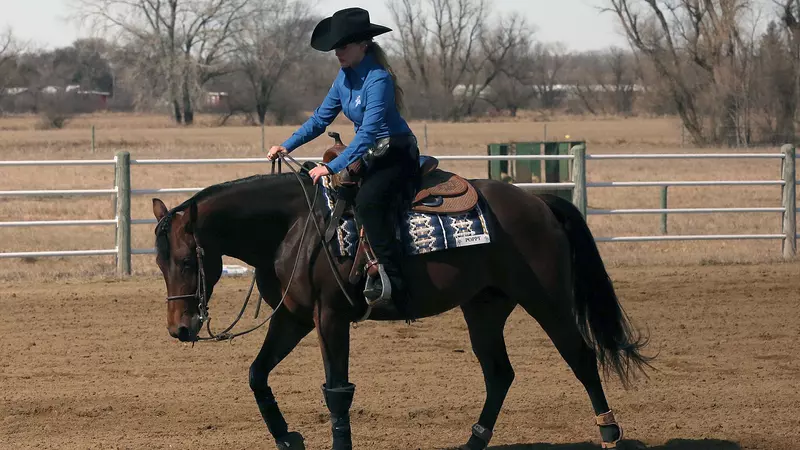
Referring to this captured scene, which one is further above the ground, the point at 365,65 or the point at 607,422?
the point at 365,65

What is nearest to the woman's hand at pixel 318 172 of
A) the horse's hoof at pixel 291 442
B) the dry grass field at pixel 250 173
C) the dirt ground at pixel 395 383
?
the horse's hoof at pixel 291 442

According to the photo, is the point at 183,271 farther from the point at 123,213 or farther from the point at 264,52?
the point at 264,52

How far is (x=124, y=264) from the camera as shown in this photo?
36.7 feet

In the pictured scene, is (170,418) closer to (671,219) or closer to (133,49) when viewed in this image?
(671,219)

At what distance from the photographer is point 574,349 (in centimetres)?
Result: 529

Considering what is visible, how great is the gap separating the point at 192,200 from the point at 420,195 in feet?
3.70

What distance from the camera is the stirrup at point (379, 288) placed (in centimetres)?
478

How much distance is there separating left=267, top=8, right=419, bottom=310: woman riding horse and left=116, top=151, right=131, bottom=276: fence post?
263 inches

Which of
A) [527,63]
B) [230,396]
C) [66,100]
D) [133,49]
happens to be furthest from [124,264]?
[527,63]

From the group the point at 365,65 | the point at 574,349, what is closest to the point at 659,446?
the point at 574,349

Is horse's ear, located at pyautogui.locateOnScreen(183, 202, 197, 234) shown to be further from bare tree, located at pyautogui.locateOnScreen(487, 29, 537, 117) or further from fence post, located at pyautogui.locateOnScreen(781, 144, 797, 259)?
bare tree, located at pyautogui.locateOnScreen(487, 29, 537, 117)

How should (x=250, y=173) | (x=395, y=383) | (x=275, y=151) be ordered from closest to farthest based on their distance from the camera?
(x=275, y=151)
(x=395, y=383)
(x=250, y=173)

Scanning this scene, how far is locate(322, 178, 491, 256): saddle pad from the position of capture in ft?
16.2

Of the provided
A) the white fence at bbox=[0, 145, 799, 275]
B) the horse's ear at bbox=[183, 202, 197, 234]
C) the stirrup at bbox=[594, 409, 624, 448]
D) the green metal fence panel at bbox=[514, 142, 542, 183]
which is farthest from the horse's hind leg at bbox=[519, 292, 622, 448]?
the green metal fence panel at bbox=[514, 142, 542, 183]
